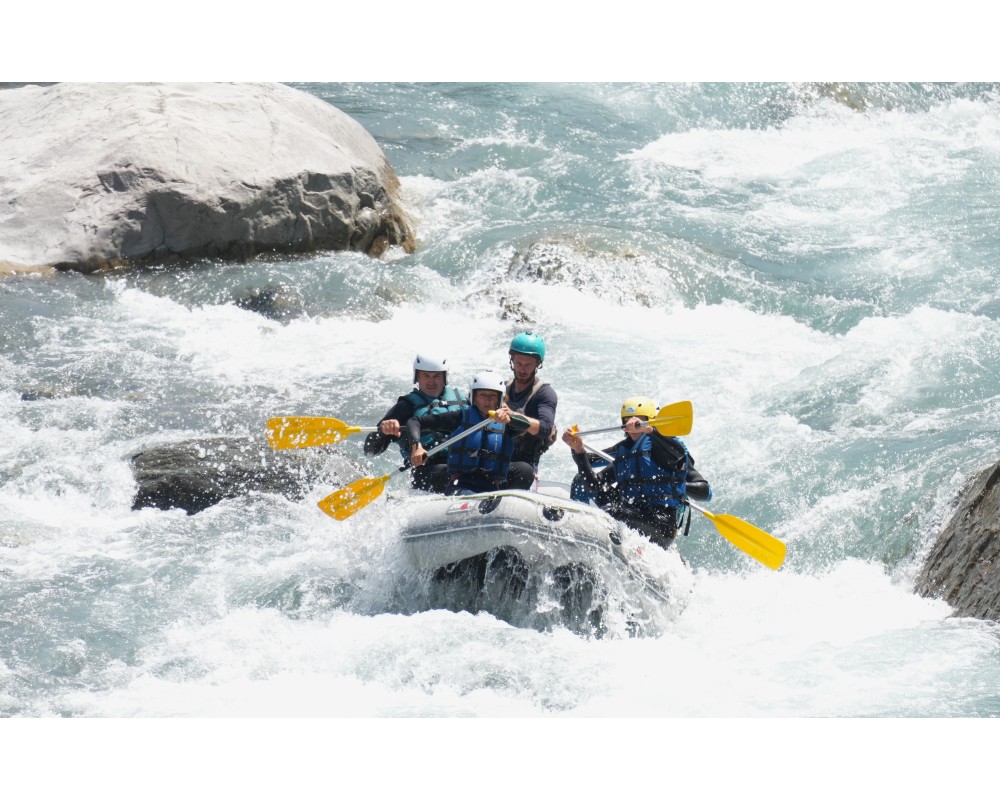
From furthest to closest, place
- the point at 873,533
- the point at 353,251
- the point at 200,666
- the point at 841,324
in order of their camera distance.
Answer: the point at 353,251 < the point at 841,324 < the point at 873,533 < the point at 200,666

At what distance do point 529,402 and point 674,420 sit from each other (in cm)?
87

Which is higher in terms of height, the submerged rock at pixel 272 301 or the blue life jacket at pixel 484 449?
the blue life jacket at pixel 484 449

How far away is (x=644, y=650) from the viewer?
21.6 feet

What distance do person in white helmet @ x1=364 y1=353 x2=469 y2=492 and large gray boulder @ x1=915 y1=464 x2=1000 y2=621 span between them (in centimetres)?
295

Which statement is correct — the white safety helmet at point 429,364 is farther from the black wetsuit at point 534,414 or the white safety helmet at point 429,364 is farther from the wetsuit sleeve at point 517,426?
the wetsuit sleeve at point 517,426

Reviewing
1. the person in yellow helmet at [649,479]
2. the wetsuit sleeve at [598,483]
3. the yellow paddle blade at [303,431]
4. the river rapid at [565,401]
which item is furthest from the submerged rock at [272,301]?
the person in yellow helmet at [649,479]

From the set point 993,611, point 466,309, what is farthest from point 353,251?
point 993,611

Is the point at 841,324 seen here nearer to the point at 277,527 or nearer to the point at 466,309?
the point at 466,309

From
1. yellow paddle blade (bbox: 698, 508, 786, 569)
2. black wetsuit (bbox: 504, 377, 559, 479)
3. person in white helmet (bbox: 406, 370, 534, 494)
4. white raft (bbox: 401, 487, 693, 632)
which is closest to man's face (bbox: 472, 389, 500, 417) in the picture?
person in white helmet (bbox: 406, 370, 534, 494)

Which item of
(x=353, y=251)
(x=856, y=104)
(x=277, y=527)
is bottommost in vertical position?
(x=277, y=527)

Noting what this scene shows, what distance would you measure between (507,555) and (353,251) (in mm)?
7033

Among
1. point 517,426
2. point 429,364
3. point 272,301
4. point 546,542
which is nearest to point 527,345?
point 517,426

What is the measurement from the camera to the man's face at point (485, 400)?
7.20 metres

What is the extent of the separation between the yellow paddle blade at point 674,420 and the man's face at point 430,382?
1.34 metres
